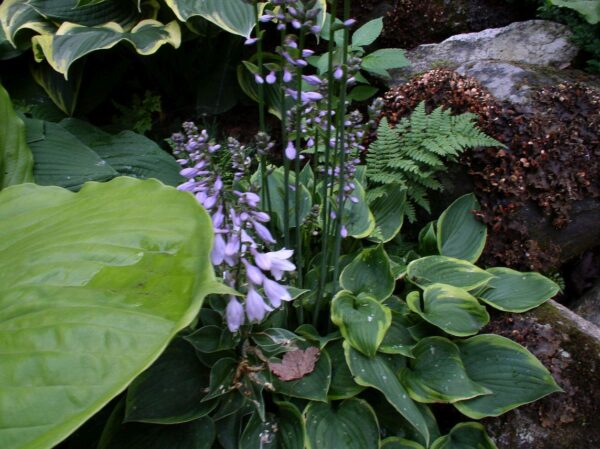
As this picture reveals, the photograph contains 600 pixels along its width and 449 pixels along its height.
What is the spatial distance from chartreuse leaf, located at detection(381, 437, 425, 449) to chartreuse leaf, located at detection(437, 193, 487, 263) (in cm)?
86

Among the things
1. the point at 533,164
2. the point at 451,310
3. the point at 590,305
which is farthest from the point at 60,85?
the point at 590,305

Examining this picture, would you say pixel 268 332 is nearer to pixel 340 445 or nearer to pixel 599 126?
pixel 340 445

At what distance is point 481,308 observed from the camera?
6.16 ft

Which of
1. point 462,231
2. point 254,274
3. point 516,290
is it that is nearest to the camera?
point 254,274

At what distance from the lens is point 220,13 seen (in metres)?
2.61

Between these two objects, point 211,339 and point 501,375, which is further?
point 501,375

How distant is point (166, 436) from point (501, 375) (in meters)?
1.17

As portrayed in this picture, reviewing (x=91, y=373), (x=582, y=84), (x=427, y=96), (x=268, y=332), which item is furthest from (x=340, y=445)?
(x=582, y=84)

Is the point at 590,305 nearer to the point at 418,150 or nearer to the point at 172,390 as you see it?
the point at 418,150

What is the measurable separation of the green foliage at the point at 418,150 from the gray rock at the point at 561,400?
733mm

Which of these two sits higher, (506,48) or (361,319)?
(506,48)

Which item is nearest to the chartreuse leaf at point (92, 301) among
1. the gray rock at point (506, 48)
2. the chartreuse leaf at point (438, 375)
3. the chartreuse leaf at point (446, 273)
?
the chartreuse leaf at point (438, 375)

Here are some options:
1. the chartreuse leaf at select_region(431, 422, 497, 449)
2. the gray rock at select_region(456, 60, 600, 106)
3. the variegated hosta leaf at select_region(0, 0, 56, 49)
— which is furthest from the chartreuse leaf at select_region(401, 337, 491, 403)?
the variegated hosta leaf at select_region(0, 0, 56, 49)

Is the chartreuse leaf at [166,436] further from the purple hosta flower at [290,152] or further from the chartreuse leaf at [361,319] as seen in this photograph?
the purple hosta flower at [290,152]
